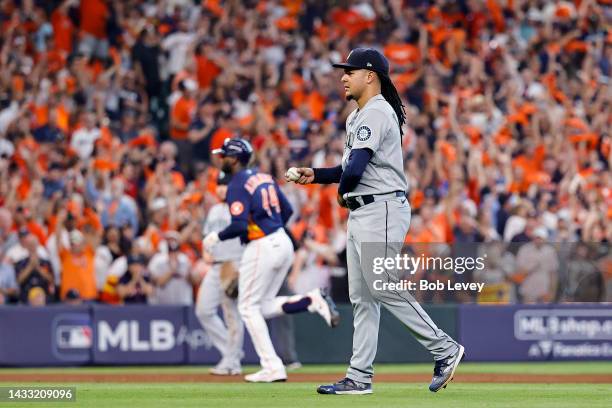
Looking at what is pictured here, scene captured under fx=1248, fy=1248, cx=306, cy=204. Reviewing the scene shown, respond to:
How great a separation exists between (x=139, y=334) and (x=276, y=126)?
196 inches

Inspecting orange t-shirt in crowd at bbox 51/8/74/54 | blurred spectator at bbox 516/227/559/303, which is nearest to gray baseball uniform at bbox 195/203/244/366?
blurred spectator at bbox 516/227/559/303

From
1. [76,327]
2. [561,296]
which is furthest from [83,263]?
[561,296]

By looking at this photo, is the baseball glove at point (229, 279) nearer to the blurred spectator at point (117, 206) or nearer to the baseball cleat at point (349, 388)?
the baseball cleat at point (349, 388)

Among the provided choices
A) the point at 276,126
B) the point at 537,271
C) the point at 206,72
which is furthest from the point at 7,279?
the point at 537,271

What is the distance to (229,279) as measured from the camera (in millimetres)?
12727

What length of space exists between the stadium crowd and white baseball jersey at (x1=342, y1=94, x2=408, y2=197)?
5.73 meters

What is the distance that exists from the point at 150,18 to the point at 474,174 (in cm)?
619

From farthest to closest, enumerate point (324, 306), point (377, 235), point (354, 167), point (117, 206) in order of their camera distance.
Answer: point (117, 206) → point (324, 306) → point (377, 235) → point (354, 167)

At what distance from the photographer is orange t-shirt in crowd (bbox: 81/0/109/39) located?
67.7ft

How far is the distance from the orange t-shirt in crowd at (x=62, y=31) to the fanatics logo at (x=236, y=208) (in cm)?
1018

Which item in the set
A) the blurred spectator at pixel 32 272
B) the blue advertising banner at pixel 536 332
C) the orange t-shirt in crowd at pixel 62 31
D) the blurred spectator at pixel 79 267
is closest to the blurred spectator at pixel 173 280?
the blurred spectator at pixel 79 267

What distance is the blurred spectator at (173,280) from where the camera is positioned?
15414 mm

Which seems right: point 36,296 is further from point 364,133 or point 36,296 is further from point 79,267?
point 364,133

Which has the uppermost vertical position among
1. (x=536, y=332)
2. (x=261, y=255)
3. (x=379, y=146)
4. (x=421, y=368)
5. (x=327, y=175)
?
(x=379, y=146)
